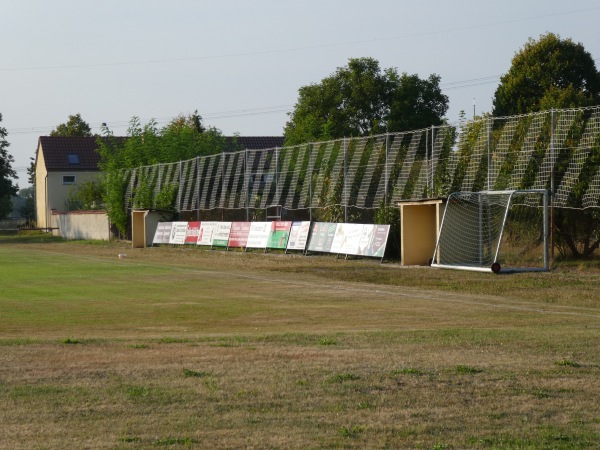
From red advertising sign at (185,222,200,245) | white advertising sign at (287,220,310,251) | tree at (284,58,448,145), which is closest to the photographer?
white advertising sign at (287,220,310,251)

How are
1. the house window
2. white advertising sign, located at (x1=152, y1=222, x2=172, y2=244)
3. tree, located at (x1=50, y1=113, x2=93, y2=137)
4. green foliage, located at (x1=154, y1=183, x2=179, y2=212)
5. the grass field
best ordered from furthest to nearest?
tree, located at (x1=50, y1=113, x2=93, y2=137), the house window, green foliage, located at (x1=154, y1=183, x2=179, y2=212), white advertising sign, located at (x1=152, y1=222, x2=172, y2=244), the grass field

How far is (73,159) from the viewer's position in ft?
325

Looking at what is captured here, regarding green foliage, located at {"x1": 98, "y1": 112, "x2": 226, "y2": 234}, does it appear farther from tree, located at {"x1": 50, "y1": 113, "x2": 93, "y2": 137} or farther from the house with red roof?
tree, located at {"x1": 50, "y1": 113, "x2": 93, "y2": 137}

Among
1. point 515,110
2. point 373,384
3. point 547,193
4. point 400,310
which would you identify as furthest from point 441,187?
point 515,110

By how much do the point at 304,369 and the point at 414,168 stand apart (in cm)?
2216

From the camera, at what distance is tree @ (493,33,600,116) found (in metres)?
59.7

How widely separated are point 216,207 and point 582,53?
2596cm

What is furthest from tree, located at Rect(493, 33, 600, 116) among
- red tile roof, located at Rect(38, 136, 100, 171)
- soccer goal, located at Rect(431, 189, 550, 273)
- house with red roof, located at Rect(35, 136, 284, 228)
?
red tile roof, located at Rect(38, 136, 100, 171)

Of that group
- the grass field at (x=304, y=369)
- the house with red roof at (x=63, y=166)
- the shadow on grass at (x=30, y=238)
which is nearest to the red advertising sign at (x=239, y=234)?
the grass field at (x=304, y=369)

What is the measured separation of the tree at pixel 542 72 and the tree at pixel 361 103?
61.0ft

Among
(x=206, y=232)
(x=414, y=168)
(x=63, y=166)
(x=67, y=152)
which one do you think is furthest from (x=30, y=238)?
(x=414, y=168)

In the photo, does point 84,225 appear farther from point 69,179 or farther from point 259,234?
point 259,234

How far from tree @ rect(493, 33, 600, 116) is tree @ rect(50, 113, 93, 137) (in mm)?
78027

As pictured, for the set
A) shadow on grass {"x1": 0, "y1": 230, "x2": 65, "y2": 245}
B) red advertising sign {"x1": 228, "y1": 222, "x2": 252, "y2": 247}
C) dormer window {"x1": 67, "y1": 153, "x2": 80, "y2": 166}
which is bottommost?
shadow on grass {"x1": 0, "y1": 230, "x2": 65, "y2": 245}
